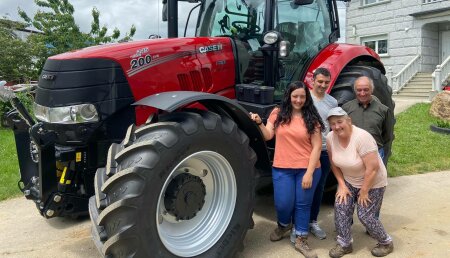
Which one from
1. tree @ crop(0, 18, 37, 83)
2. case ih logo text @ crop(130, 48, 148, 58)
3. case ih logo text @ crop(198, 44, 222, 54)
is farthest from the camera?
tree @ crop(0, 18, 37, 83)

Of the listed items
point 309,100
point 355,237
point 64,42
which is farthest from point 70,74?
point 64,42

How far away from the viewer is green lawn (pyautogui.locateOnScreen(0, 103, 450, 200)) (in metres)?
Answer: 6.16

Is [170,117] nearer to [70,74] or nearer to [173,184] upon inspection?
[173,184]

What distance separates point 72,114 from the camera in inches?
129

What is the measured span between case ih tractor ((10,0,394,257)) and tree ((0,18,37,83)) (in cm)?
1341

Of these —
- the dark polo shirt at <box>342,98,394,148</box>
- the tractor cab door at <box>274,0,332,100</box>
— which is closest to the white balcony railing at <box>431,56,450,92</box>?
the tractor cab door at <box>274,0,332,100</box>

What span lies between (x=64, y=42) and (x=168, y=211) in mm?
16937

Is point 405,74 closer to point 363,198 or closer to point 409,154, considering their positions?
point 409,154

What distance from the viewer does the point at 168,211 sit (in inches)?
122

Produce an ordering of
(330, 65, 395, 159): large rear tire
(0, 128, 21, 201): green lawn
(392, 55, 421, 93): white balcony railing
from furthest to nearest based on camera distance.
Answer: (392, 55, 421, 93): white balcony railing, (0, 128, 21, 201): green lawn, (330, 65, 395, 159): large rear tire

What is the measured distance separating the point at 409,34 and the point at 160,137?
18.1m

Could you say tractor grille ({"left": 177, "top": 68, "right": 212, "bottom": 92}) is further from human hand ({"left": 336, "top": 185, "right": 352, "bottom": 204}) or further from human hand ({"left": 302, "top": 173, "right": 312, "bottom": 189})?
human hand ({"left": 336, "top": 185, "right": 352, "bottom": 204})

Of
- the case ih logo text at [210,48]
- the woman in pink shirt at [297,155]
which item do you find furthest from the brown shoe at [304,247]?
the case ih logo text at [210,48]

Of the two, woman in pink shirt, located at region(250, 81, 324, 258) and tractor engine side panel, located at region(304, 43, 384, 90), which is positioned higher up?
tractor engine side panel, located at region(304, 43, 384, 90)
